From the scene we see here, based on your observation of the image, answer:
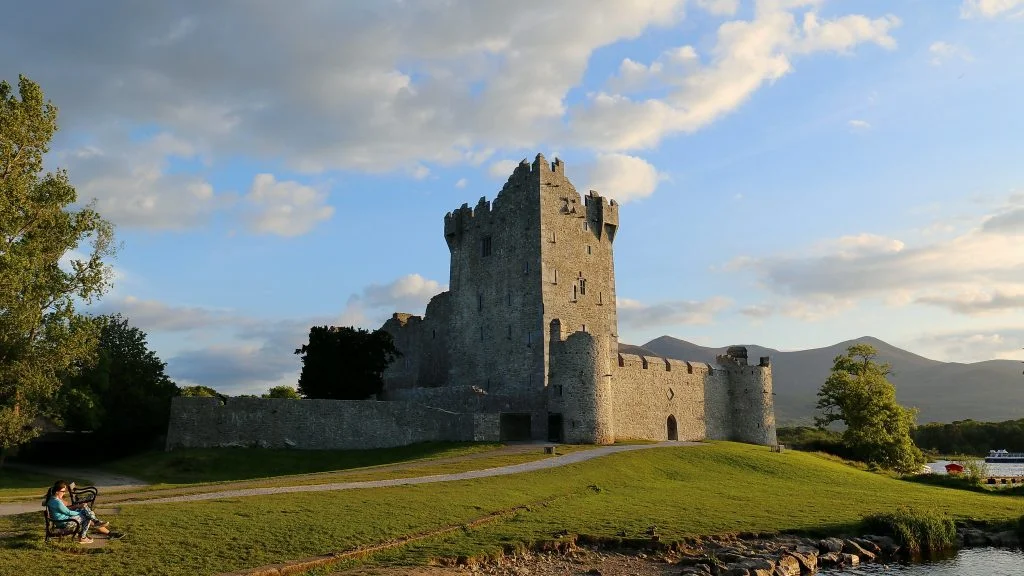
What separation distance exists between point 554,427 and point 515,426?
373 cm

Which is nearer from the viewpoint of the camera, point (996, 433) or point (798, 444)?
point (798, 444)

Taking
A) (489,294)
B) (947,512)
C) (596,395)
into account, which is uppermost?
(489,294)

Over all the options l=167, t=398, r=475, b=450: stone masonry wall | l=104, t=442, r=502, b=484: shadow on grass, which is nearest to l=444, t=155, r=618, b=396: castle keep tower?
l=167, t=398, r=475, b=450: stone masonry wall

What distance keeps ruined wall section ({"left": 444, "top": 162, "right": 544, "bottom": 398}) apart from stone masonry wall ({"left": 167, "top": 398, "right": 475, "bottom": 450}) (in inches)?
361

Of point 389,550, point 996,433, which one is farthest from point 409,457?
point 996,433

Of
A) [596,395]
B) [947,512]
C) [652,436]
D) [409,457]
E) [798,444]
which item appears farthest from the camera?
[798,444]

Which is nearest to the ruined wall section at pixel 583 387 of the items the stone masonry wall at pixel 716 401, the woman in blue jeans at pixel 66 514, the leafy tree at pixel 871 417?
the stone masonry wall at pixel 716 401

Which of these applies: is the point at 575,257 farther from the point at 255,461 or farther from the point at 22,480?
the point at 22,480

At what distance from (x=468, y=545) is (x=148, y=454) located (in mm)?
30754

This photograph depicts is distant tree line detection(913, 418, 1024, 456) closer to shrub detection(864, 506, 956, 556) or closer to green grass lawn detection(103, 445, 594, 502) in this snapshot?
green grass lawn detection(103, 445, 594, 502)

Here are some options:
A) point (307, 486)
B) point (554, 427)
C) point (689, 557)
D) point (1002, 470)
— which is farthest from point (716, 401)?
point (689, 557)

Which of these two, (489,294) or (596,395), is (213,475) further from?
(489,294)

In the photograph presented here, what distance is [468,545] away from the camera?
17.6m

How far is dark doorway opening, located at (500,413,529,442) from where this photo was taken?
49250mm
